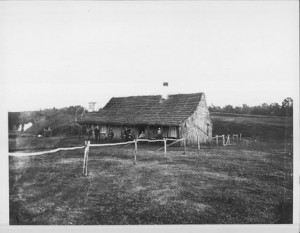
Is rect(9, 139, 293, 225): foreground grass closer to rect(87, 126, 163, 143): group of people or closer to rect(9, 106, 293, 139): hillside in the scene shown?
rect(9, 106, 293, 139): hillside

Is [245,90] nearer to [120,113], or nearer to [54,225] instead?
[120,113]

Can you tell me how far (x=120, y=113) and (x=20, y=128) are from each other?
214cm

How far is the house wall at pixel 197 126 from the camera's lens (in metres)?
5.59

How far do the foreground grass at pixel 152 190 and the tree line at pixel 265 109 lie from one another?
589 millimetres

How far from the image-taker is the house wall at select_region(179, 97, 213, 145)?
220 inches

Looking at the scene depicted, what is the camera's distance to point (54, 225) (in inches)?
167

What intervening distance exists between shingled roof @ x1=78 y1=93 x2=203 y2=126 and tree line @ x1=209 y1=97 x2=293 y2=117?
0.55 metres

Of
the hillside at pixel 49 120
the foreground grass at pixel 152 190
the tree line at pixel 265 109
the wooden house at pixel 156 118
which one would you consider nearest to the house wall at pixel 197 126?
the wooden house at pixel 156 118

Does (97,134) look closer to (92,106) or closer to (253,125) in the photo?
(92,106)

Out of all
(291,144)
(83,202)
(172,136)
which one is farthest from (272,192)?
(83,202)

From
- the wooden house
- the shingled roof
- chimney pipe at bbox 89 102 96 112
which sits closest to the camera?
chimney pipe at bbox 89 102 96 112

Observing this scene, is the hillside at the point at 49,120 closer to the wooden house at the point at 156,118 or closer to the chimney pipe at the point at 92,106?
the chimney pipe at the point at 92,106

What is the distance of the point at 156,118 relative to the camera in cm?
639

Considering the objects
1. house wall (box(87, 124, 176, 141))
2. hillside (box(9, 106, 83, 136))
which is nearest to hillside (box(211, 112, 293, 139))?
house wall (box(87, 124, 176, 141))
